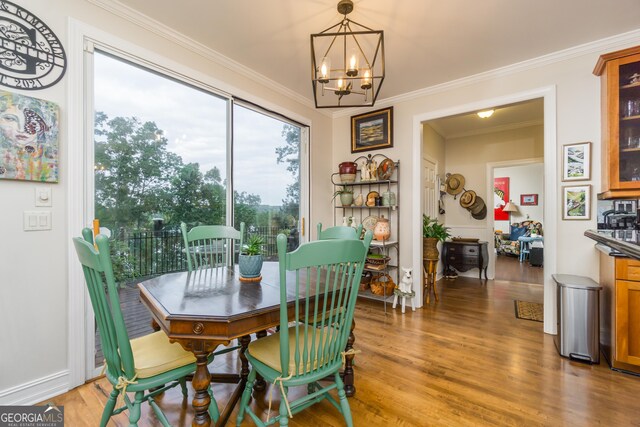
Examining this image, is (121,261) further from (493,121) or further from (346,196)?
(493,121)

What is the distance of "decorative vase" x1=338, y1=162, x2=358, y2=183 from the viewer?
3914 mm

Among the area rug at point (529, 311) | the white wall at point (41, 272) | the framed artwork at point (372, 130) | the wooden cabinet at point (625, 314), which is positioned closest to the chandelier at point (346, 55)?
the framed artwork at point (372, 130)

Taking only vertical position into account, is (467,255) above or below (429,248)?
below

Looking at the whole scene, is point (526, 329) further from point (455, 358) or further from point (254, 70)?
point (254, 70)

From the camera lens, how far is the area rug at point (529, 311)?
3.19m

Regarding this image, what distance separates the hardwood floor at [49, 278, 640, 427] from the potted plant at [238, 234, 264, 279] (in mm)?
800

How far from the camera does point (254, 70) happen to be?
3.11m

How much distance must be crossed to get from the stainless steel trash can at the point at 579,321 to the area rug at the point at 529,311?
2.96 ft

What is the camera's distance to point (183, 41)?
2.52 metres

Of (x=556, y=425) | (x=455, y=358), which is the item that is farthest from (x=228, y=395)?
(x=556, y=425)

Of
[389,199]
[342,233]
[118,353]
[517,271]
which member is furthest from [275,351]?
[517,271]

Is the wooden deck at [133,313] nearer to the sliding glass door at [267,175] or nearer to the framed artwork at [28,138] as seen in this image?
the framed artwork at [28,138]

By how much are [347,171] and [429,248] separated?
1517 mm

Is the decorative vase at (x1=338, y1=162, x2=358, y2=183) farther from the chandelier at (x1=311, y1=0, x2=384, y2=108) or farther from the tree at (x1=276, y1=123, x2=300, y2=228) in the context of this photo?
the chandelier at (x1=311, y1=0, x2=384, y2=108)
